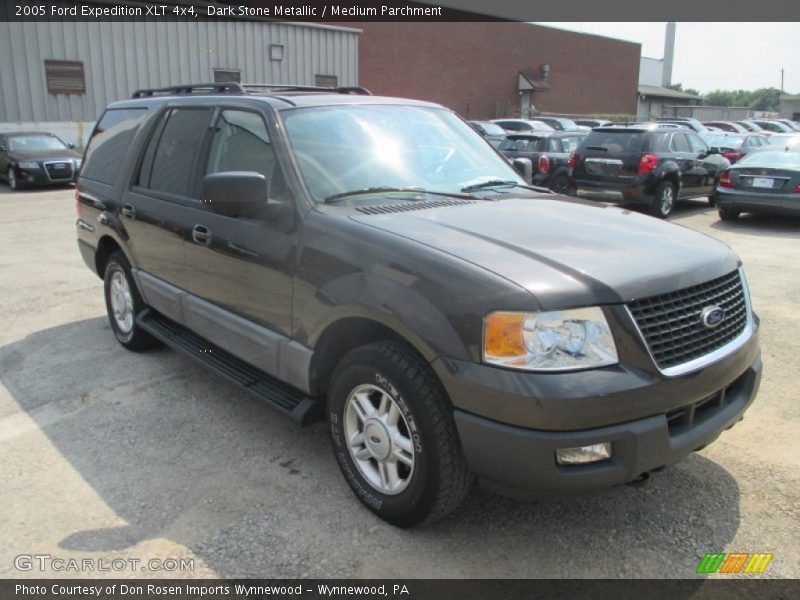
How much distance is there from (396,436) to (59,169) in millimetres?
16669

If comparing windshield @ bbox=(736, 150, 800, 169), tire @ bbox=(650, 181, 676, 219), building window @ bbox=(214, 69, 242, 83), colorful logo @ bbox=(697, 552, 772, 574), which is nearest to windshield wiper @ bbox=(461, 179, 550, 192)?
colorful logo @ bbox=(697, 552, 772, 574)

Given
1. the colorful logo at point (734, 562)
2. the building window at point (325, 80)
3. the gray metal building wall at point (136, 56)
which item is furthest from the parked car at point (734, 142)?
the colorful logo at point (734, 562)

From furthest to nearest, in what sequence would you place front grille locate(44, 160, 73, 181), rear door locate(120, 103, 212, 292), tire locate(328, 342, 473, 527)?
front grille locate(44, 160, 73, 181), rear door locate(120, 103, 212, 292), tire locate(328, 342, 473, 527)

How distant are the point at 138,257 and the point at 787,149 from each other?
11.5 m

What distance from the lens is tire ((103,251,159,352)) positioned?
5.05 m

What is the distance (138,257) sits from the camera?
483 cm

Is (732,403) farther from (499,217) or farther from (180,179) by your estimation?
(180,179)

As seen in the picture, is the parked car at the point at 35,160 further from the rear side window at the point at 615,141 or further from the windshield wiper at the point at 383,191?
the windshield wiper at the point at 383,191

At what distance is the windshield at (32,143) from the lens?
17145 millimetres

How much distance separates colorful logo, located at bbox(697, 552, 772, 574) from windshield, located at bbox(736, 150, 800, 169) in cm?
1006

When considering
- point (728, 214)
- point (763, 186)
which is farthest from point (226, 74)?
point (763, 186)

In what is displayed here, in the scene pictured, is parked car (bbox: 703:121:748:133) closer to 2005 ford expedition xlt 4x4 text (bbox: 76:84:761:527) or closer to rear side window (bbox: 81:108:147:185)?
2005 ford expedition xlt 4x4 text (bbox: 76:84:761:527)

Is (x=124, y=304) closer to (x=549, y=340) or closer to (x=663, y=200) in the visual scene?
(x=549, y=340)

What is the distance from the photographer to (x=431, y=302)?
2.62 m
